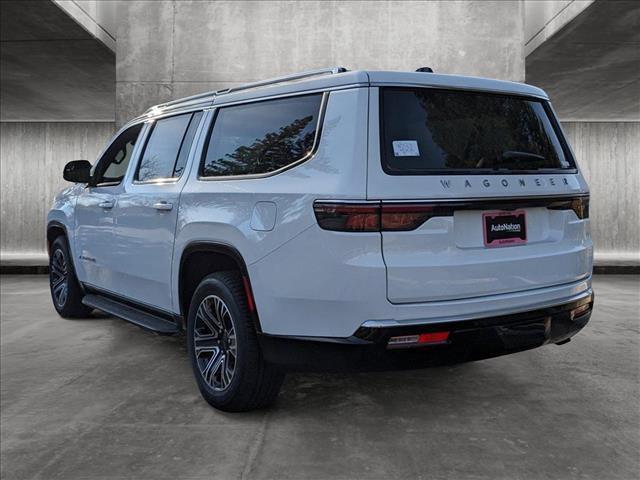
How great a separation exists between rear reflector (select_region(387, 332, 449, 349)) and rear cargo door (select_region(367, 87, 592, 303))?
6.8 inches

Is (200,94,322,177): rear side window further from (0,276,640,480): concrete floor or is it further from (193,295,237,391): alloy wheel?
(0,276,640,480): concrete floor

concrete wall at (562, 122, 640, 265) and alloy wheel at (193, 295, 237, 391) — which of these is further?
concrete wall at (562, 122, 640, 265)

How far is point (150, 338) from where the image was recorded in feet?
18.7

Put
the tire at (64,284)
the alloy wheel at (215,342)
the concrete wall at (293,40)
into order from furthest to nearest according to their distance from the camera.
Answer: the concrete wall at (293,40), the tire at (64,284), the alloy wheel at (215,342)

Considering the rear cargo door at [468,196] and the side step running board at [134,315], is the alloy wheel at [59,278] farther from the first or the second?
the rear cargo door at [468,196]

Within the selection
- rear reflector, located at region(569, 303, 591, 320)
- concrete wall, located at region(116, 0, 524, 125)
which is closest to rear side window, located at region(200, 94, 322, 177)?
rear reflector, located at region(569, 303, 591, 320)

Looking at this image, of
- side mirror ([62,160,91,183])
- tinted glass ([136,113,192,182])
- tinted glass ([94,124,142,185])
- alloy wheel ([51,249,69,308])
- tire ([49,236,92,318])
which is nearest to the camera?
tinted glass ([136,113,192,182])

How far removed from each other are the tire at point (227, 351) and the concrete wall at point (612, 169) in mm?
15038

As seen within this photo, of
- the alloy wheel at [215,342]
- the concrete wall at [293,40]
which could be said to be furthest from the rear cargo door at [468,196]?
the concrete wall at [293,40]

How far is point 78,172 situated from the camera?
5.64 meters

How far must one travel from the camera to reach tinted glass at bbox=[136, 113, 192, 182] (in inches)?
167

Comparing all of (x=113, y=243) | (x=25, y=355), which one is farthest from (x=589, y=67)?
(x=25, y=355)

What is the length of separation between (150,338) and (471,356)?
3.56 meters

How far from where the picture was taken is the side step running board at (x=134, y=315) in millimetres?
4176
